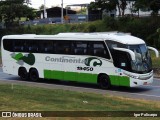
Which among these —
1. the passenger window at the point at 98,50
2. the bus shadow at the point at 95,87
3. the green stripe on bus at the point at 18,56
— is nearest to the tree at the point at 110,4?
the green stripe on bus at the point at 18,56

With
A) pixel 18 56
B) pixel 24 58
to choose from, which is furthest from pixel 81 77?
pixel 18 56

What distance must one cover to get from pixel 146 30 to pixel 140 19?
8.94ft

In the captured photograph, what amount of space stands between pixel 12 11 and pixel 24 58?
40032 millimetres

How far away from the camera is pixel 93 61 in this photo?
22594mm

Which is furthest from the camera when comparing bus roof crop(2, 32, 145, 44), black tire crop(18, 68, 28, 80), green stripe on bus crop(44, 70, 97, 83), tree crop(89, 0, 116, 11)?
tree crop(89, 0, 116, 11)

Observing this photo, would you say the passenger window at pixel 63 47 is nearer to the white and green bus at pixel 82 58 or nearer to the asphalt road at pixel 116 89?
the white and green bus at pixel 82 58

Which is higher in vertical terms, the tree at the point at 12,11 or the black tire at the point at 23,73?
the tree at the point at 12,11

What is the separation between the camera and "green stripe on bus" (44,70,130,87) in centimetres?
2136

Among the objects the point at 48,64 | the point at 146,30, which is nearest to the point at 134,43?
the point at 48,64

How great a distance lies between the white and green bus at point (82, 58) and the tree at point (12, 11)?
38196mm

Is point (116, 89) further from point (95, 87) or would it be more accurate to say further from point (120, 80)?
point (95, 87)

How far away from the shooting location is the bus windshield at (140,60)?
21.1 m

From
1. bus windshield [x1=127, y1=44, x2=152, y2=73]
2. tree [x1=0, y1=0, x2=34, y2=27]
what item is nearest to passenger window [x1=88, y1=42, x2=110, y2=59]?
bus windshield [x1=127, y1=44, x2=152, y2=73]

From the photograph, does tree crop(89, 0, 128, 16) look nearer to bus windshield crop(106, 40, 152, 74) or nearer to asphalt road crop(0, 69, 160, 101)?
asphalt road crop(0, 69, 160, 101)
